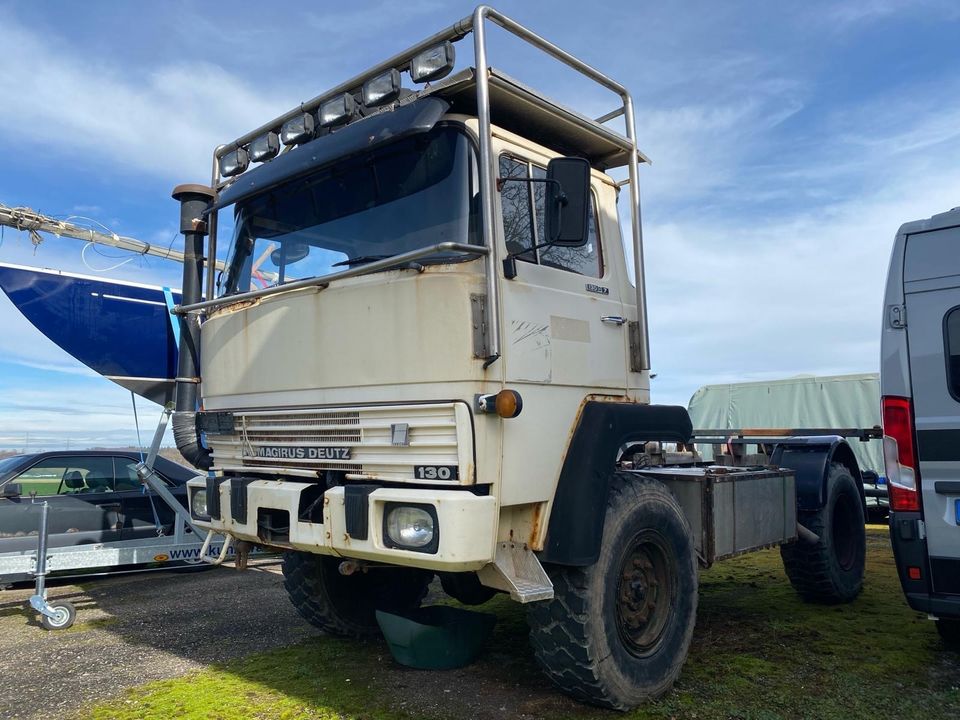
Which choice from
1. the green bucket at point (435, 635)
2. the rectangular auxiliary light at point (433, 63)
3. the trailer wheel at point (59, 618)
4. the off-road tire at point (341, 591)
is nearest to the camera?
the rectangular auxiliary light at point (433, 63)

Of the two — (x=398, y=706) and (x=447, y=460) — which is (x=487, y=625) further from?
(x=447, y=460)

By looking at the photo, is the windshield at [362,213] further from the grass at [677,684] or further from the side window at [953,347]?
the side window at [953,347]

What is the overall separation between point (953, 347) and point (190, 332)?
463 cm

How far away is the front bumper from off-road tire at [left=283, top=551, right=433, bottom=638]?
3.10ft

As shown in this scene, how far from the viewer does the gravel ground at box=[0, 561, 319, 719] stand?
4406 millimetres

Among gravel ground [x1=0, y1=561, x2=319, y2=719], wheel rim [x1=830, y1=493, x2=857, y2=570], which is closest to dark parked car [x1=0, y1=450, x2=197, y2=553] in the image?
gravel ground [x1=0, y1=561, x2=319, y2=719]

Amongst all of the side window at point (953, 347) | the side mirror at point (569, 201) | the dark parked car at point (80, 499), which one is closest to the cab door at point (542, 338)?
the side mirror at point (569, 201)

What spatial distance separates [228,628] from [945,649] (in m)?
Answer: 5.03

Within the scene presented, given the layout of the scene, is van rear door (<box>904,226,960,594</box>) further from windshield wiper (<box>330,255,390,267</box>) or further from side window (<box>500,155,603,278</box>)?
windshield wiper (<box>330,255,390,267</box>)

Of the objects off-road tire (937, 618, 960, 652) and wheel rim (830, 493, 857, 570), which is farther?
wheel rim (830, 493, 857, 570)

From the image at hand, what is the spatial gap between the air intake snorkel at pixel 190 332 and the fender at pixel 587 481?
2468mm

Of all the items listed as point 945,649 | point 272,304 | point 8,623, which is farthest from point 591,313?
point 8,623

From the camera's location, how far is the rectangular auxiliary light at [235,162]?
16.0 ft

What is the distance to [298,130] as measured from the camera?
174 inches
